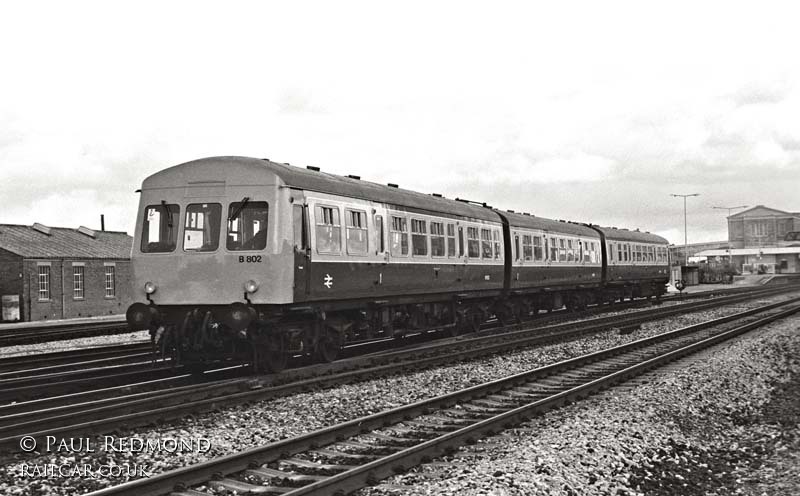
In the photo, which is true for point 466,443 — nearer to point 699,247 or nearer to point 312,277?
point 312,277

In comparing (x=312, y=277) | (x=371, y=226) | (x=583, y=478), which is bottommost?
(x=583, y=478)

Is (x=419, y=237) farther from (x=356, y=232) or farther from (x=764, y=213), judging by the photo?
(x=764, y=213)

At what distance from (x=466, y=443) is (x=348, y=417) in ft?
6.22

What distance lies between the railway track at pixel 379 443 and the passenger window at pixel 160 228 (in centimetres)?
567

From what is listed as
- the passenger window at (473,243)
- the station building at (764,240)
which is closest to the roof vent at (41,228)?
the passenger window at (473,243)

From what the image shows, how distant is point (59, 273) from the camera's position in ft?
132

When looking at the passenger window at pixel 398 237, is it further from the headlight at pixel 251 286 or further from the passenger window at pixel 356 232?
the headlight at pixel 251 286

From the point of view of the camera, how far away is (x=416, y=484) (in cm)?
675

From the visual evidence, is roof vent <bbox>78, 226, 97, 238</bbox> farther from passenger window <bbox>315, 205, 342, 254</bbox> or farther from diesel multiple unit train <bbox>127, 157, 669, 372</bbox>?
passenger window <bbox>315, 205, 342, 254</bbox>

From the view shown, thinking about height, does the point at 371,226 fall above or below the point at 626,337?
above

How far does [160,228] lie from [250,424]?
5316 mm

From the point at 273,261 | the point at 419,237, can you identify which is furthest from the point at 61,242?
the point at 273,261

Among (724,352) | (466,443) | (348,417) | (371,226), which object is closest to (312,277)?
(371,226)

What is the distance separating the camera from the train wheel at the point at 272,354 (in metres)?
12.5
